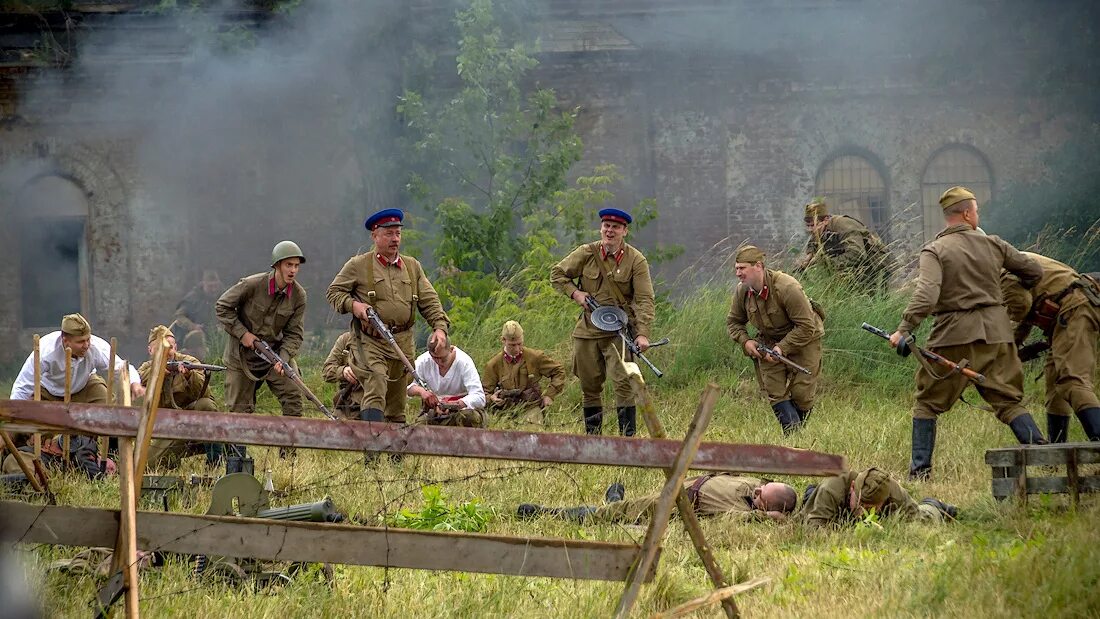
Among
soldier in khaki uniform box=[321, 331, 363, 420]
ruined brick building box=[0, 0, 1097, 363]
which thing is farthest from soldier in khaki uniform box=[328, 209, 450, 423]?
ruined brick building box=[0, 0, 1097, 363]

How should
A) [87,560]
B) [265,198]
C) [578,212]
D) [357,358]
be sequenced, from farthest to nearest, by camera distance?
[265,198] < [578,212] < [357,358] < [87,560]

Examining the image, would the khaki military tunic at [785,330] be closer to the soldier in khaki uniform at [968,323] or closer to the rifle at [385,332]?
the soldier in khaki uniform at [968,323]

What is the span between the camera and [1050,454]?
7066mm

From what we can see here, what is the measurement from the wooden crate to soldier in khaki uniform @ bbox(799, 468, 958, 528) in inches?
15.1

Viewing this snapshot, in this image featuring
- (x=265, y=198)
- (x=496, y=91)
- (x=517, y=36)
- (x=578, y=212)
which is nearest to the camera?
(x=578, y=212)

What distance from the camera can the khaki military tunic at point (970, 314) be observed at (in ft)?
26.9

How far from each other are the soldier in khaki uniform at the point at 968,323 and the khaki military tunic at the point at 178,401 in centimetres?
525

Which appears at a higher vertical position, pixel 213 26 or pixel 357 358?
pixel 213 26

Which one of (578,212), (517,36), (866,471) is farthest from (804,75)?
(866,471)

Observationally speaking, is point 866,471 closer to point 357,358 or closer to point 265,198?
point 357,358

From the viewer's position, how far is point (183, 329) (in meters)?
17.7

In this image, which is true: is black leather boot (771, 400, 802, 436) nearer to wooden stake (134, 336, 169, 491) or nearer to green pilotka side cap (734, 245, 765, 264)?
green pilotka side cap (734, 245, 765, 264)

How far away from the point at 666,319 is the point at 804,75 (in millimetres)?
7048

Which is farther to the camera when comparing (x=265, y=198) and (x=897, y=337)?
(x=265, y=198)
